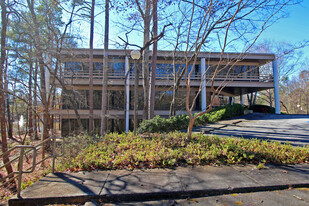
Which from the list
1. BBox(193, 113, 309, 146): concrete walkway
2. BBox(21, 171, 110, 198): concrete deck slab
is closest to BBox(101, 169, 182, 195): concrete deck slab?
BBox(21, 171, 110, 198): concrete deck slab

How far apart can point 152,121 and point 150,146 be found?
3940 millimetres

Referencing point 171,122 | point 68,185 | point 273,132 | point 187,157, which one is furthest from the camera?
point 171,122

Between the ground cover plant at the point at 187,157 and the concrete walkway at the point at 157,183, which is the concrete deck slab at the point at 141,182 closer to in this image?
the concrete walkway at the point at 157,183

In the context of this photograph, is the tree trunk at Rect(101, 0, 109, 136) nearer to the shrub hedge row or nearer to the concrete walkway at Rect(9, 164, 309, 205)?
the shrub hedge row

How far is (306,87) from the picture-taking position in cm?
3359

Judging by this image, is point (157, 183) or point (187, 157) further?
point (187, 157)

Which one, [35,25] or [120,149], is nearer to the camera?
[120,149]

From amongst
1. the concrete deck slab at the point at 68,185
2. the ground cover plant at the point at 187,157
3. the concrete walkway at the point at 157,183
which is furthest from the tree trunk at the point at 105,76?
the concrete walkway at the point at 157,183

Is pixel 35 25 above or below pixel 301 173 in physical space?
above

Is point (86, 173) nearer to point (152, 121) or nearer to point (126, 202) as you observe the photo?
point (126, 202)

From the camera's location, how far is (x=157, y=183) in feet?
9.87

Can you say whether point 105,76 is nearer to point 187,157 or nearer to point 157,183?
point 187,157

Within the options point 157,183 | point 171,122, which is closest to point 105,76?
point 171,122

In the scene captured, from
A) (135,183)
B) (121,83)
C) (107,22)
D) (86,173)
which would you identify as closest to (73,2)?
(107,22)
